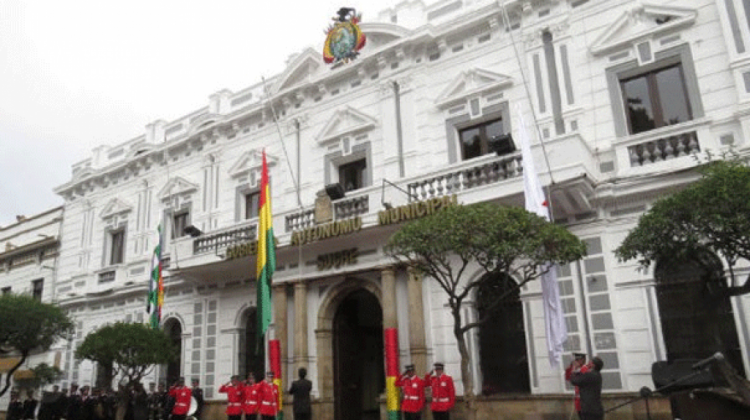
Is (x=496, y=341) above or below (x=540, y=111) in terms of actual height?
below

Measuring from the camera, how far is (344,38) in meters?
17.9

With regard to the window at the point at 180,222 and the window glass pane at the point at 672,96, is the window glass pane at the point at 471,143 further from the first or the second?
the window at the point at 180,222

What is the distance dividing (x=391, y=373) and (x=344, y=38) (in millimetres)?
9565

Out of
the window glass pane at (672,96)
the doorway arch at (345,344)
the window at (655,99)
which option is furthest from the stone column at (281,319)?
the window glass pane at (672,96)

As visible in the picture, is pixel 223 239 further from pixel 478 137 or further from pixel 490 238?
pixel 490 238

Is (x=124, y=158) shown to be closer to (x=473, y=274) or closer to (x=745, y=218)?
(x=473, y=274)

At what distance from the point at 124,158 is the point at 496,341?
1618 centimetres

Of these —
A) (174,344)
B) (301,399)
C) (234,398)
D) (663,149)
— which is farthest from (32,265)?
(663,149)

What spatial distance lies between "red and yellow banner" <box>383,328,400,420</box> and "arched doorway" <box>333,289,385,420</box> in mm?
2620

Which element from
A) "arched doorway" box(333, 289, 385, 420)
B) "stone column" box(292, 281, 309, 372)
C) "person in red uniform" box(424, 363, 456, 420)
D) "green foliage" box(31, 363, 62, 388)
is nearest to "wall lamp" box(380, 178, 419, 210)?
"arched doorway" box(333, 289, 385, 420)

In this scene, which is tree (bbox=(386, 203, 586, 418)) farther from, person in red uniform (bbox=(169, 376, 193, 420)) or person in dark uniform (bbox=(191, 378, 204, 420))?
person in dark uniform (bbox=(191, 378, 204, 420))

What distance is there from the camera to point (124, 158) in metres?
23.6

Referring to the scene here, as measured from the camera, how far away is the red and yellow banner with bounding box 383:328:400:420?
12430mm

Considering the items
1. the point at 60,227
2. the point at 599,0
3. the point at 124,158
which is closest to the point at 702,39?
the point at 599,0
